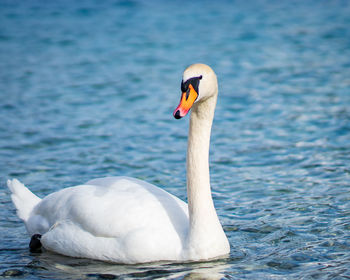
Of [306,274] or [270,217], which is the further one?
[270,217]

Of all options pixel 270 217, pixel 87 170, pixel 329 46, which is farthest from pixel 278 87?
pixel 270 217

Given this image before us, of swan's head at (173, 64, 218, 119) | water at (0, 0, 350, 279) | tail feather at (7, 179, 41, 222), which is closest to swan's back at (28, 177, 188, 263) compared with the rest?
water at (0, 0, 350, 279)

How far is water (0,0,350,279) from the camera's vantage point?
678cm

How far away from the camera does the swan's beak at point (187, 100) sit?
5617mm

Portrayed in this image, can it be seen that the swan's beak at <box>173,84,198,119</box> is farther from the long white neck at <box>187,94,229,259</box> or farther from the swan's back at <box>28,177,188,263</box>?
the swan's back at <box>28,177,188,263</box>

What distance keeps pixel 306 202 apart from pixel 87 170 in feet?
10.0

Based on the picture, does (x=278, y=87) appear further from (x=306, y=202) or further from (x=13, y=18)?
(x=13, y=18)

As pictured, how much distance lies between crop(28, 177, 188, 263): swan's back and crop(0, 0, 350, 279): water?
0.50 ft

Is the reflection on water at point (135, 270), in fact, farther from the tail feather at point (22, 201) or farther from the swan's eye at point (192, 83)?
the swan's eye at point (192, 83)

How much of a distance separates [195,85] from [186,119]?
6263mm

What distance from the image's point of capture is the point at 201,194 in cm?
634

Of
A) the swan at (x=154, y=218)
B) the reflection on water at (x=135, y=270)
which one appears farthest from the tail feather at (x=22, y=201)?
the reflection on water at (x=135, y=270)

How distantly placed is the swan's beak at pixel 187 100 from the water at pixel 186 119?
4.73 feet

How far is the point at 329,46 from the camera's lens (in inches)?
666
